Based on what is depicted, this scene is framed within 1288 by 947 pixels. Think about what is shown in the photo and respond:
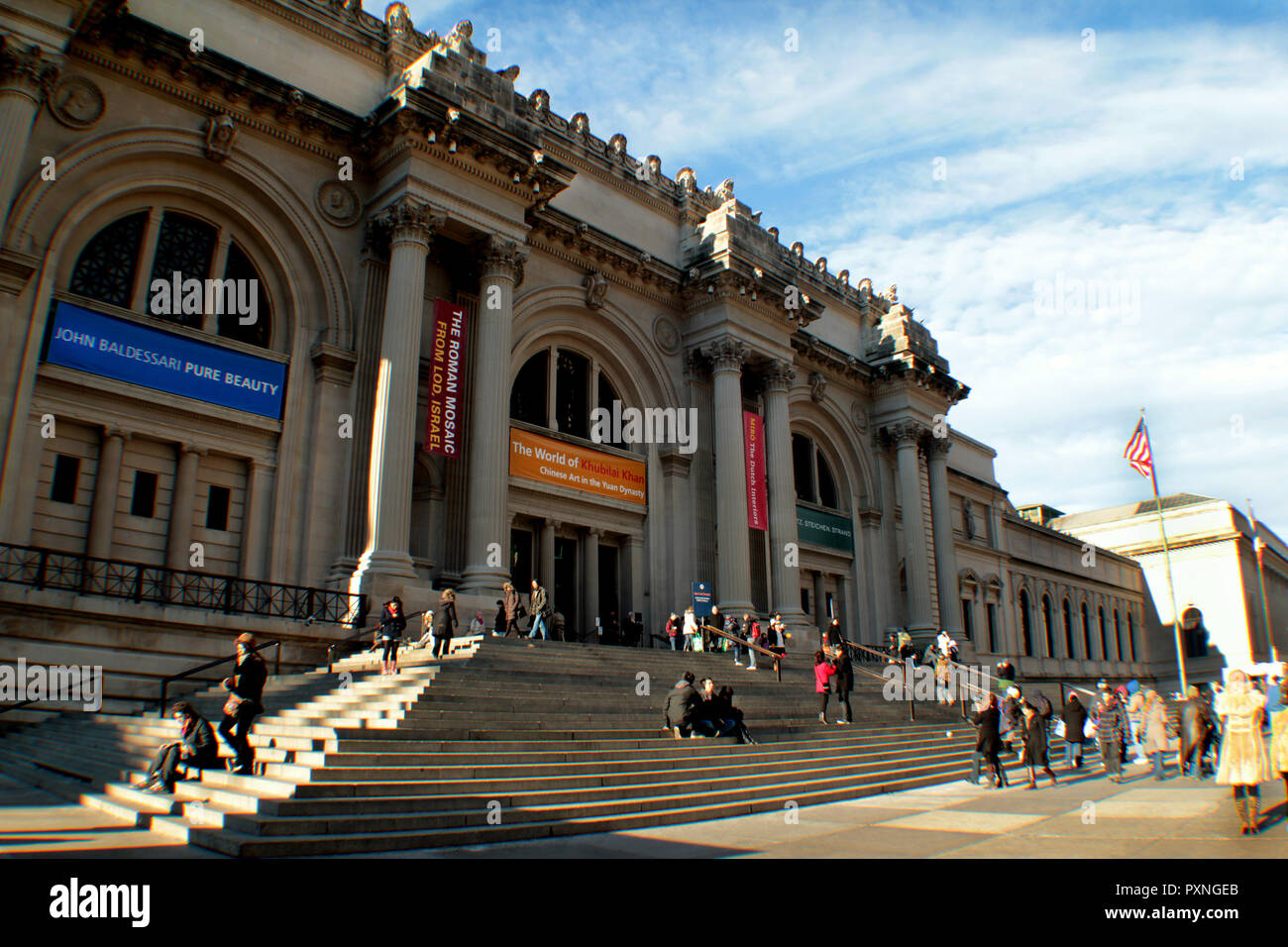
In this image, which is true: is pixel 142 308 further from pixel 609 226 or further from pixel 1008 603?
pixel 1008 603

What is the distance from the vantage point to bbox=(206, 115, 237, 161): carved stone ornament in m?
20.4

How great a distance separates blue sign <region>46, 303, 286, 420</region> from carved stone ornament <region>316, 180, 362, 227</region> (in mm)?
4112

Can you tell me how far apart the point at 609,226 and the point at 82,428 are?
16656mm

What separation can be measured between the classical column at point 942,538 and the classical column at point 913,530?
788 millimetres

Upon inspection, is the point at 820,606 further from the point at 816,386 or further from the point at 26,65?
the point at 26,65

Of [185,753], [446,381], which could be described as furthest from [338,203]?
[185,753]

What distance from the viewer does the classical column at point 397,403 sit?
1973cm

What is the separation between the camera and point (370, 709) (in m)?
12.7

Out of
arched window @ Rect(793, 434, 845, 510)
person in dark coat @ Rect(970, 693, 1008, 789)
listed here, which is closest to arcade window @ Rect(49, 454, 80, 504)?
person in dark coat @ Rect(970, 693, 1008, 789)

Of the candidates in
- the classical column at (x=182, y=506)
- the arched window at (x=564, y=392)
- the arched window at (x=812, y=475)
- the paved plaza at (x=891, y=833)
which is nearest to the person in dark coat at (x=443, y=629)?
the paved plaza at (x=891, y=833)

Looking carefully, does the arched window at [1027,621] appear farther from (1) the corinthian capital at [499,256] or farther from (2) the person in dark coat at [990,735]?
(2) the person in dark coat at [990,735]
